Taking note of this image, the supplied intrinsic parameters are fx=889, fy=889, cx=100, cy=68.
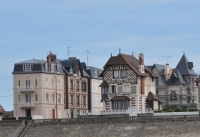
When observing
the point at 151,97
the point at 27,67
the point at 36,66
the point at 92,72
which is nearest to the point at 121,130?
the point at 151,97

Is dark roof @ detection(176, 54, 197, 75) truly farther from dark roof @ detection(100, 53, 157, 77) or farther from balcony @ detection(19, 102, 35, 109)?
balcony @ detection(19, 102, 35, 109)

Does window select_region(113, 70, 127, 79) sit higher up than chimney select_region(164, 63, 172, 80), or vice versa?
chimney select_region(164, 63, 172, 80)

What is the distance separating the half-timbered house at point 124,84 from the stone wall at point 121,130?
19274mm

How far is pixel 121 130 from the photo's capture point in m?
86.2

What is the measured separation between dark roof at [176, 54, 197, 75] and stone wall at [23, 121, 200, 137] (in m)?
37.3

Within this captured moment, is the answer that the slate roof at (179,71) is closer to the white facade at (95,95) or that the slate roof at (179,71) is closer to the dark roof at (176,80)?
the dark roof at (176,80)

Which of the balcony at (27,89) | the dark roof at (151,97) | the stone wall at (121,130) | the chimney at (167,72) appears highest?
the chimney at (167,72)

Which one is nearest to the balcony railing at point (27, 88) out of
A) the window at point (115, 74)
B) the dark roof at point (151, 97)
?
the window at point (115, 74)

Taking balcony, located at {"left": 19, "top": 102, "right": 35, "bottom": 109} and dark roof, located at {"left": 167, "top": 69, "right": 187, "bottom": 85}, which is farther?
dark roof, located at {"left": 167, "top": 69, "right": 187, "bottom": 85}

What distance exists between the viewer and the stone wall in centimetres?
8281

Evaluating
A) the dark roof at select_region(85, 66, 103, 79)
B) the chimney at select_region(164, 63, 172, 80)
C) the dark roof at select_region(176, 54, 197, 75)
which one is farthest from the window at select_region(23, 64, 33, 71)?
the dark roof at select_region(176, 54, 197, 75)

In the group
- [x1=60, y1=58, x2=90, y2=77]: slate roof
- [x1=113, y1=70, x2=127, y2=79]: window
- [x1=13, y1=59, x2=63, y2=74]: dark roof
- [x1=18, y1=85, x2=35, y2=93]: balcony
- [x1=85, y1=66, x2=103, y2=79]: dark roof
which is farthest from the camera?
[x1=85, y1=66, x2=103, y2=79]: dark roof

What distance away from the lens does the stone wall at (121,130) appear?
82.8 m

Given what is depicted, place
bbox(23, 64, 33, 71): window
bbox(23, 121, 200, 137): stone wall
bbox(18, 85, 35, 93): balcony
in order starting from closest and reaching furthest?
bbox(23, 121, 200, 137): stone wall → bbox(18, 85, 35, 93): balcony → bbox(23, 64, 33, 71): window
